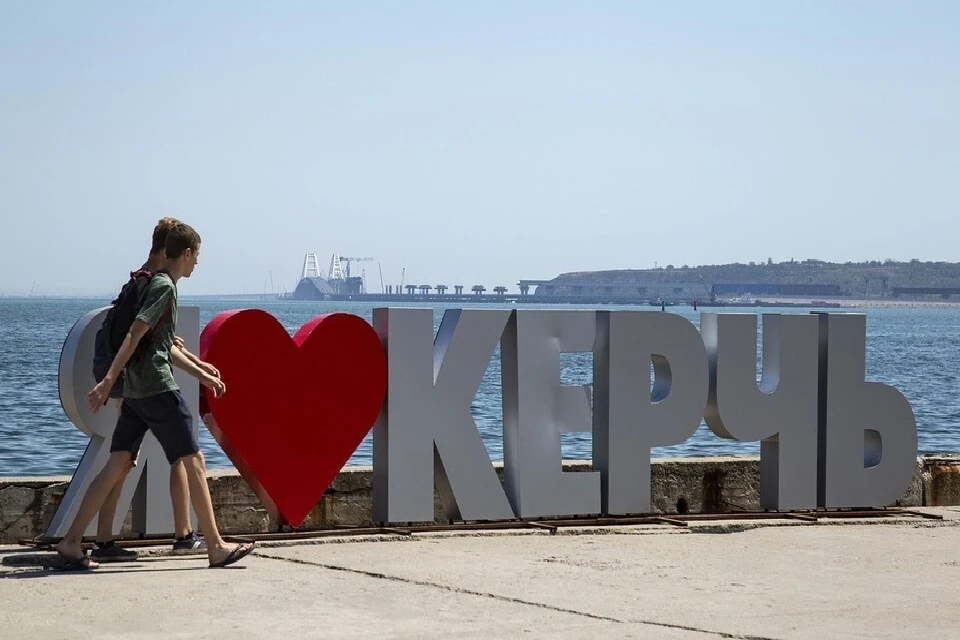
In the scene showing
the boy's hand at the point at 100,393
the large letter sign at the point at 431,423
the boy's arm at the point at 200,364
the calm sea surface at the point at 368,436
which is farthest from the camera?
the calm sea surface at the point at 368,436

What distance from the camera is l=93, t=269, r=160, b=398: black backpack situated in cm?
705

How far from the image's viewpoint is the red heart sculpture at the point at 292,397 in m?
8.38

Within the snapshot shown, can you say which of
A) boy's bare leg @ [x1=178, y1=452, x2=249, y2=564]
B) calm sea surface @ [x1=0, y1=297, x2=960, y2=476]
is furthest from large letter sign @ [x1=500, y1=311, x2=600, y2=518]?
calm sea surface @ [x1=0, y1=297, x2=960, y2=476]

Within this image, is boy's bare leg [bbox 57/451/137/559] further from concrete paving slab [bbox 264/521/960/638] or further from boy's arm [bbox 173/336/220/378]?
concrete paving slab [bbox 264/521/960/638]

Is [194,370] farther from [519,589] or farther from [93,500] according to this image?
[519,589]

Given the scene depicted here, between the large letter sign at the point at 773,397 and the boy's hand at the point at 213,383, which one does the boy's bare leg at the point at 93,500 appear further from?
the large letter sign at the point at 773,397

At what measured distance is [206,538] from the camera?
711cm

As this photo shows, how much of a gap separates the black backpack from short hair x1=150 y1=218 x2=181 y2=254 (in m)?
0.17

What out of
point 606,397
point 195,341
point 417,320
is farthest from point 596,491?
point 195,341

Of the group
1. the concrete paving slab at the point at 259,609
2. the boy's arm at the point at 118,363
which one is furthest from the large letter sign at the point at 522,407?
the concrete paving slab at the point at 259,609

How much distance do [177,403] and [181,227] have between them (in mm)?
917

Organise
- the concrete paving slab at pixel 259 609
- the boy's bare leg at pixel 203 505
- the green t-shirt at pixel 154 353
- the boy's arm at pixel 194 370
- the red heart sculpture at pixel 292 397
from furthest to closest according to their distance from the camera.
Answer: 1. the red heart sculpture at pixel 292 397
2. the boy's arm at pixel 194 370
3. the boy's bare leg at pixel 203 505
4. the green t-shirt at pixel 154 353
5. the concrete paving slab at pixel 259 609

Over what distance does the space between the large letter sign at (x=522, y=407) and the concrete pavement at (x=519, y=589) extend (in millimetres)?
587

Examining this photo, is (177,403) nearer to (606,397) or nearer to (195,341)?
(195,341)
